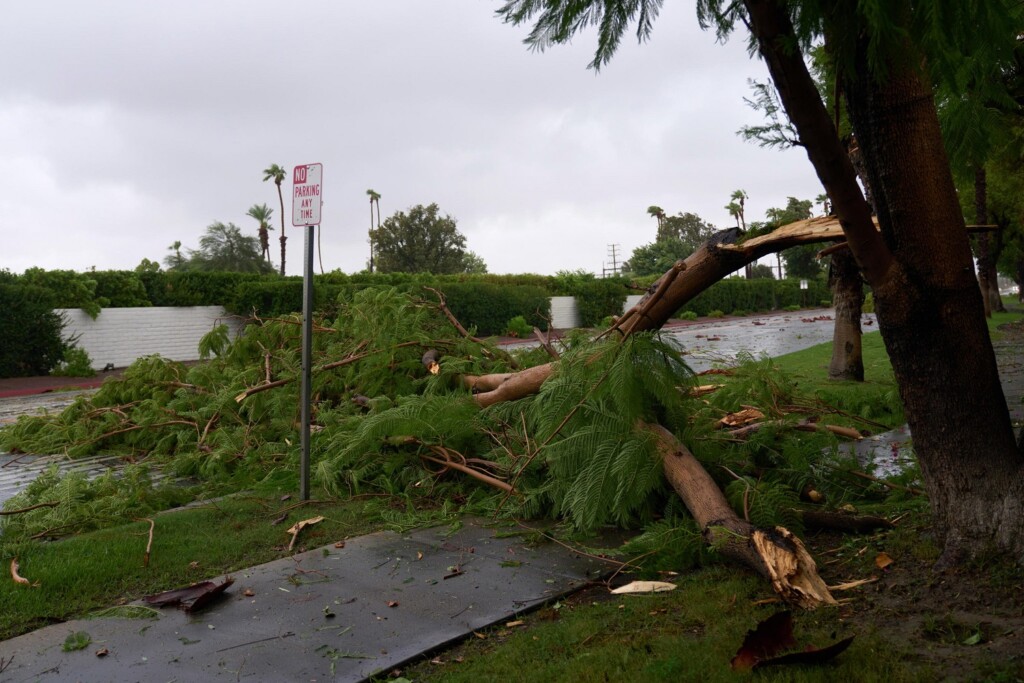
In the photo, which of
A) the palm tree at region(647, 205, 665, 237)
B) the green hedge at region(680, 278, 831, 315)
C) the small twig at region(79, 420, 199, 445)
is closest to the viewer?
the small twig at region(79, 420, 199, 445)

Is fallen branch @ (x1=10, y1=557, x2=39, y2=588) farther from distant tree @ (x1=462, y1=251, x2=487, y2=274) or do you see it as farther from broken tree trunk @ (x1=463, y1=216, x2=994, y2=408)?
distant tree @ (x1=462, y1=251, x2=487, y2=274)

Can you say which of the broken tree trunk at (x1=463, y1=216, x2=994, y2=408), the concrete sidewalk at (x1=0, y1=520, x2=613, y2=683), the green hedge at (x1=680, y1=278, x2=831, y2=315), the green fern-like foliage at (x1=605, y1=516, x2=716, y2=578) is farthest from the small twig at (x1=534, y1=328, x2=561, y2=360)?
the green hedge at (x1=680, y1=278, x2=831, y2=315)

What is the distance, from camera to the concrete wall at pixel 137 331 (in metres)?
25.7

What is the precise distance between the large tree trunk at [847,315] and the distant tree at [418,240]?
56.9m

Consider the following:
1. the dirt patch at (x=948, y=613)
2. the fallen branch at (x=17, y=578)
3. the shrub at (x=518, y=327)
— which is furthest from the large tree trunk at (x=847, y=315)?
the shrub at (x=518, y=327)

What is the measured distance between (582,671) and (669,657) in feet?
1.14

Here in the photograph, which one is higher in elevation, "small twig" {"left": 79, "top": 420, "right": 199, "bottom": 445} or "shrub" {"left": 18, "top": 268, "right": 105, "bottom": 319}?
"shrub" {"left": 18, "top": 268, "right": 105, "bottom": 319}

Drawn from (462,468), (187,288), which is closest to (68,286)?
(187,288)

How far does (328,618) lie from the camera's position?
416cm

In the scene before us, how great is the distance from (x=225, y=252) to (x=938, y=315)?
2266 inches

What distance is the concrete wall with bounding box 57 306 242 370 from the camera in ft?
84.2

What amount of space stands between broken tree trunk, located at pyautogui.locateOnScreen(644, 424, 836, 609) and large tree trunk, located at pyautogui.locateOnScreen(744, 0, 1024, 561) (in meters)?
0.67

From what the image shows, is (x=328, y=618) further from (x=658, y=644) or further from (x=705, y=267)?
(x=705, y=267)

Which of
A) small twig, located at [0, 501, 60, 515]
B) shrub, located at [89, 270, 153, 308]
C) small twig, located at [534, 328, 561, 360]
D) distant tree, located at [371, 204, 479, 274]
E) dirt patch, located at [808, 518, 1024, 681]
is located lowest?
small twig, located at [0, 501, 60, 515]
